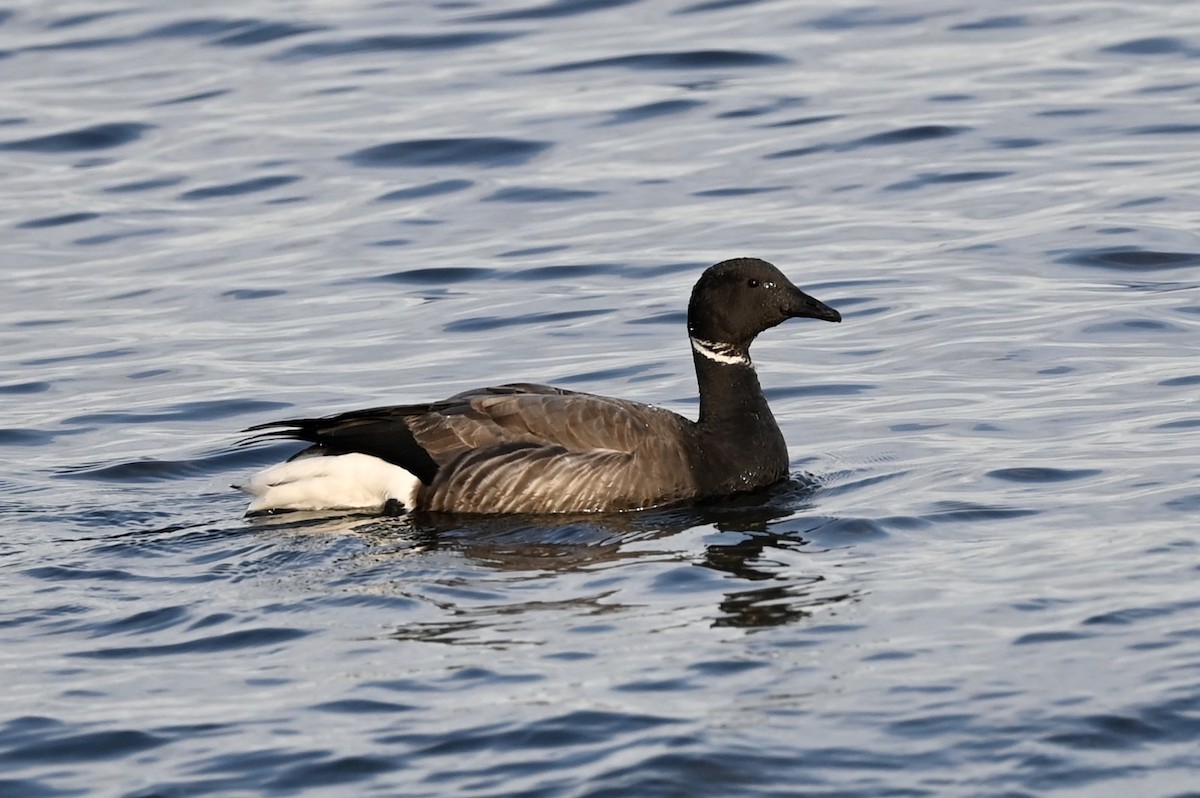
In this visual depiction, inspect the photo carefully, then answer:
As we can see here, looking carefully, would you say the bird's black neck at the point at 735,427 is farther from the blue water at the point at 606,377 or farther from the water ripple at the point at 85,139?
the water ripple at the point at 85,139

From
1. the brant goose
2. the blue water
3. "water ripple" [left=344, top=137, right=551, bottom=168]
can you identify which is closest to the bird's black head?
the brant goose

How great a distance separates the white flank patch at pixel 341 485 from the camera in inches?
446

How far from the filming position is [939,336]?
14734 millimetres

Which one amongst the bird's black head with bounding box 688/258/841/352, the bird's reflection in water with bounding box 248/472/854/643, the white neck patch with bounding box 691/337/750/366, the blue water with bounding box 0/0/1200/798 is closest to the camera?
the blue water with bounding box 0/0/1200/798

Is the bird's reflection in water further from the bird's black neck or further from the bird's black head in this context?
the bird's black head

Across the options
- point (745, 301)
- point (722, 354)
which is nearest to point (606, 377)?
point (722, 354)

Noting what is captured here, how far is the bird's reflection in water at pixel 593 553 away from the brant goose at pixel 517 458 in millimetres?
116

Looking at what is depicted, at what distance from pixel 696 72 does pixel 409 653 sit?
1579cm

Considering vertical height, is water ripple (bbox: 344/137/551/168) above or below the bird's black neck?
above

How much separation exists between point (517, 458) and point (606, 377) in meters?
3.08

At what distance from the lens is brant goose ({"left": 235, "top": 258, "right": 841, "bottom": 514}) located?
11.2m

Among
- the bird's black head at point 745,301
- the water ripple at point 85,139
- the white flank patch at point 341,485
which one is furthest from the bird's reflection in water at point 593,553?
the water ripple at point 85,139

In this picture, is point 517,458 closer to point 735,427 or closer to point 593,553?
point 593,553

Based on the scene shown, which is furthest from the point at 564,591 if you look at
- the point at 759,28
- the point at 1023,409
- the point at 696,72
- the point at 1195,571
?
the point at 759,28
